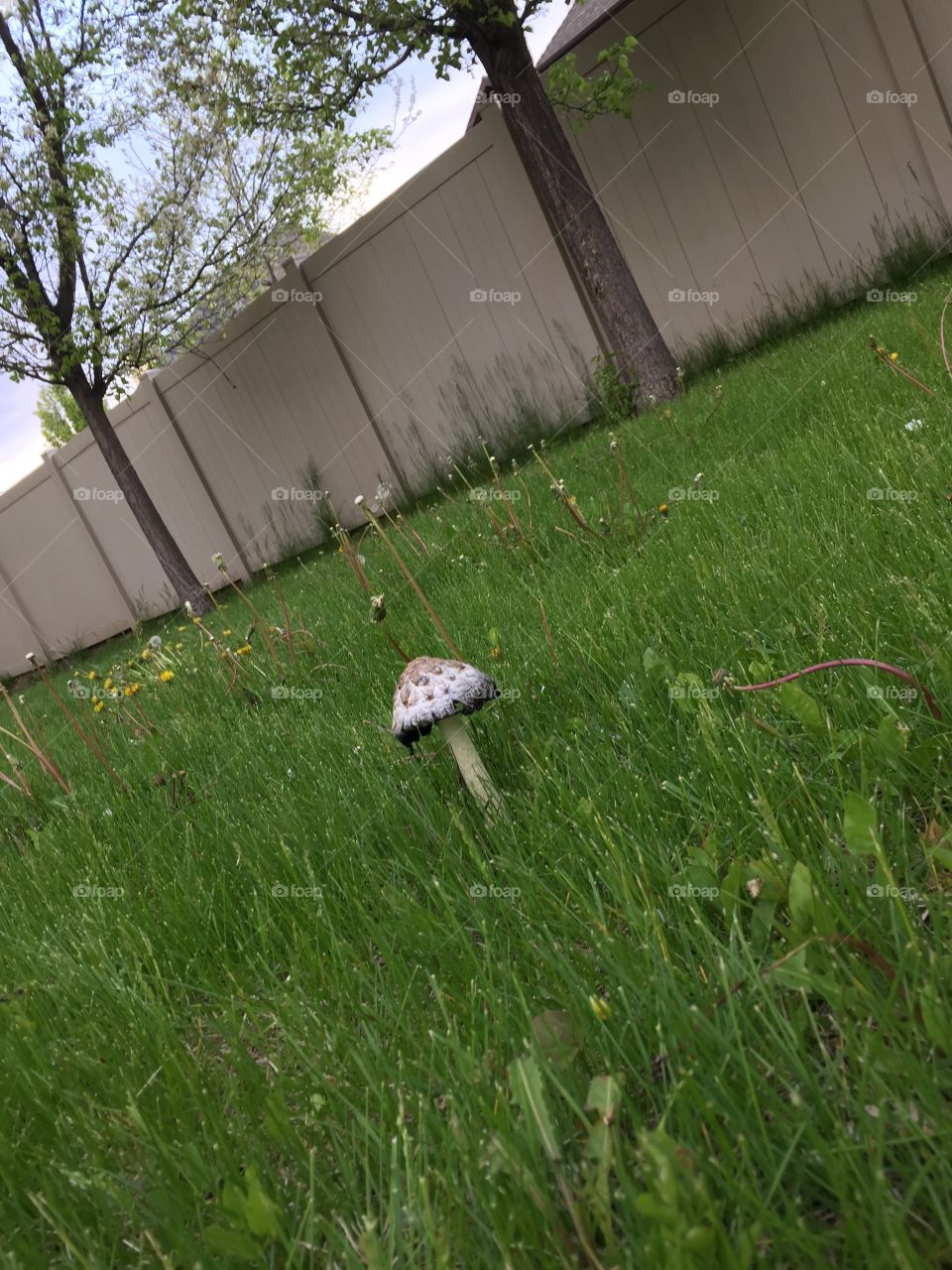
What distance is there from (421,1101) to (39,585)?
17632 millimetres

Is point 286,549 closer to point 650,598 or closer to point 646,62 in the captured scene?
point 646,62

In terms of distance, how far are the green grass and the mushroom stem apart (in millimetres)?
51

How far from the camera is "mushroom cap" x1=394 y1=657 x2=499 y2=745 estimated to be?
5.58 feet

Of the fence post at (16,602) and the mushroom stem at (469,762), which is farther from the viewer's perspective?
the fence post at (16,602)

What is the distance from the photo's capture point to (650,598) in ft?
8.13

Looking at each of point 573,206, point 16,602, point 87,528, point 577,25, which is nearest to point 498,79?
point 573,206

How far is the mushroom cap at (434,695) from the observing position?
5.58 feet

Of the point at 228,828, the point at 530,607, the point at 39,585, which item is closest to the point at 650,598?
the point at 530,607

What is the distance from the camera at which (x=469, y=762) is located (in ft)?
5.98

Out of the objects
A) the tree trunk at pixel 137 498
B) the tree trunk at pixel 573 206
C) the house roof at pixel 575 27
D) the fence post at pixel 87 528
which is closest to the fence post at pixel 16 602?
the fence post at pixel 87 528

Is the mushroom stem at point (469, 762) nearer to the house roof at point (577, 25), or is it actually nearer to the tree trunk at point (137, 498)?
the house roof at point (577, 25)

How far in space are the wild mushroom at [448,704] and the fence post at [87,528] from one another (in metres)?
14.3

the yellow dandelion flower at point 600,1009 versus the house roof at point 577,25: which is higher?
the house roof at point 577,25

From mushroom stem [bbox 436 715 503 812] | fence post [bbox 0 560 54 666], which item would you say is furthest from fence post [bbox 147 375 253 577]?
mushroom stem [bbox 436 715 503 812]
